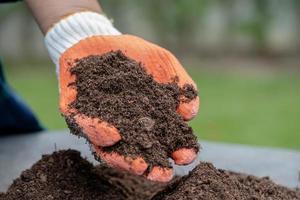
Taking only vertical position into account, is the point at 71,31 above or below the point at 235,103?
above

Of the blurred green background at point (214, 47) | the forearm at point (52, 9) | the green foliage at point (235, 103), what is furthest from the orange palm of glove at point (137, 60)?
the blurred green background at point (214, 47)

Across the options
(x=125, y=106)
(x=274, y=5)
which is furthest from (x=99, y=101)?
(x=274, y=5)

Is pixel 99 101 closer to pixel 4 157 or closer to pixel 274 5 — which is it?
pixel 4 157

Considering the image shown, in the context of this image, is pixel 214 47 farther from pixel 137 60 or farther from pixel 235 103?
pixel 137 60

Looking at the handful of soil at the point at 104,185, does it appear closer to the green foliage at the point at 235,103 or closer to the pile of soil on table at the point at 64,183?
the pile of soil on table at the point at 64,183

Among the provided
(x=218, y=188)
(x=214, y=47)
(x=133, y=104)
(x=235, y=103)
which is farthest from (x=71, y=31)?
(x=214, y=47)

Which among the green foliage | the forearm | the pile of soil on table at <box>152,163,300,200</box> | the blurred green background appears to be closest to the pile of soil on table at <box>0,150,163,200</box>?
the pile of soil on table at <box>152,163,300,200</box>

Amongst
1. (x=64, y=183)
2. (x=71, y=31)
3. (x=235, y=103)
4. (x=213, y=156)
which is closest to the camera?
(x=64, y=183)
